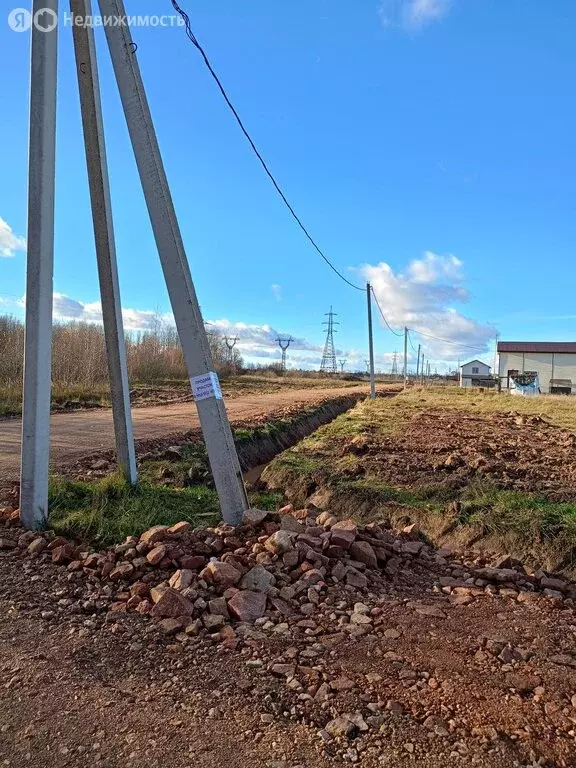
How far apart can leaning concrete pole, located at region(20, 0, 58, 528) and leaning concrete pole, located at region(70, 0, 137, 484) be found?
61 cm

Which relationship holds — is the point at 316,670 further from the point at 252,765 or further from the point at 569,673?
the point at 569,673

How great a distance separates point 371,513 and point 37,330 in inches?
160

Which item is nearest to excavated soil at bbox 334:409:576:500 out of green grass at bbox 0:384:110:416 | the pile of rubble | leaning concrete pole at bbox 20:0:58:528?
the pile of rubble

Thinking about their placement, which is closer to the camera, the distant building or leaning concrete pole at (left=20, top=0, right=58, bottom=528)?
leaning concrete pole at (left=20, top=0, right=58, bottom=528)

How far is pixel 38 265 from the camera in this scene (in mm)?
4676

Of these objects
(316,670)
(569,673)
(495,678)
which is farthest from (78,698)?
(569,673)

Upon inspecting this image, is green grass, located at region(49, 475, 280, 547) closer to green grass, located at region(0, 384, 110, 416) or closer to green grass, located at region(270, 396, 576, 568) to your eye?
green grass, located at region(270, 396, 576, 568)

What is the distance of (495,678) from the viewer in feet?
8.99

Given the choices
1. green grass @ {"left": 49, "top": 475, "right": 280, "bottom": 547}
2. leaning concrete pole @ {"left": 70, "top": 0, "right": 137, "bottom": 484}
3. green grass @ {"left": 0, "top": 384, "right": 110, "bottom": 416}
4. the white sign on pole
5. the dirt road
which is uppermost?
leaning concrete pole @ {"left": 70, "top": 0, "right": 137, "bottom": 484}

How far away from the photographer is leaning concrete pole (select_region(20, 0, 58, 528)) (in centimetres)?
461

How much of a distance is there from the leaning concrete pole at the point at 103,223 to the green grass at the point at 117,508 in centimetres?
31

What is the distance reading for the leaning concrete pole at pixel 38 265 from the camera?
4.61m

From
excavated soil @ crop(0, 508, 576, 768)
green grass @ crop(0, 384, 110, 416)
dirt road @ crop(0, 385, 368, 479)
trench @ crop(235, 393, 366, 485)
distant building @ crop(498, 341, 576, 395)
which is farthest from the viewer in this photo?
distant building @ crop(498, 341, 576, 395)

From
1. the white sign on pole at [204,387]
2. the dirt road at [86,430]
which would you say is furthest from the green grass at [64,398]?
the white sign on pole at [204,387]
